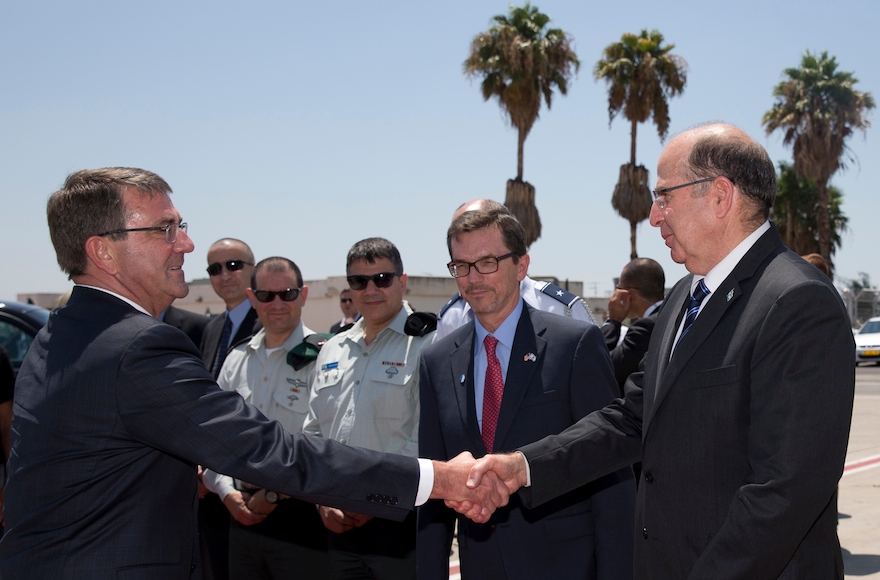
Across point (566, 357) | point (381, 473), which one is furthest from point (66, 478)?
point (566, 357)

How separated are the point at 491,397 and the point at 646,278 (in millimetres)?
2964

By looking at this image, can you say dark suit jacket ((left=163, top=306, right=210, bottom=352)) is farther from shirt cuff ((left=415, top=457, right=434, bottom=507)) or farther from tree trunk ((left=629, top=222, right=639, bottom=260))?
tree trunk ((left=629, top=222, right=639, bottom=260))

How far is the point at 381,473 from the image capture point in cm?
278

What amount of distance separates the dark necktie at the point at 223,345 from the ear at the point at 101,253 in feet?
10.1

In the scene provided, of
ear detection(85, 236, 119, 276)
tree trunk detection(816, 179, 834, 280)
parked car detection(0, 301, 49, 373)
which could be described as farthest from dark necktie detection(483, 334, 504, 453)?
tree trunk detection(816, 179, 834, 280)

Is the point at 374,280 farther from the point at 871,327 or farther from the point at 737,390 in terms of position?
the point at 871,327

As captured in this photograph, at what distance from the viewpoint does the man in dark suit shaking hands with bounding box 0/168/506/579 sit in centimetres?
242

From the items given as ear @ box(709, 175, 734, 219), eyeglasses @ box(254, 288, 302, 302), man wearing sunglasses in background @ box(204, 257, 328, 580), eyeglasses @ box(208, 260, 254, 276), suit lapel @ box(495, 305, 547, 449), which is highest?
ear @ box(709, 175, 734, 219)

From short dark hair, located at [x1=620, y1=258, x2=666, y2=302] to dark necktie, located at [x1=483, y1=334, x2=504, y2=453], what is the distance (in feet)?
9.18

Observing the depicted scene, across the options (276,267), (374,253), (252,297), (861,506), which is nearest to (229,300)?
(252,297)

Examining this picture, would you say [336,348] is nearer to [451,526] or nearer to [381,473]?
[451,526]

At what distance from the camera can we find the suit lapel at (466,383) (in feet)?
11.1

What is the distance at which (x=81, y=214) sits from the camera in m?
2.68

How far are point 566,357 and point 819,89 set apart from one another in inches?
1280
